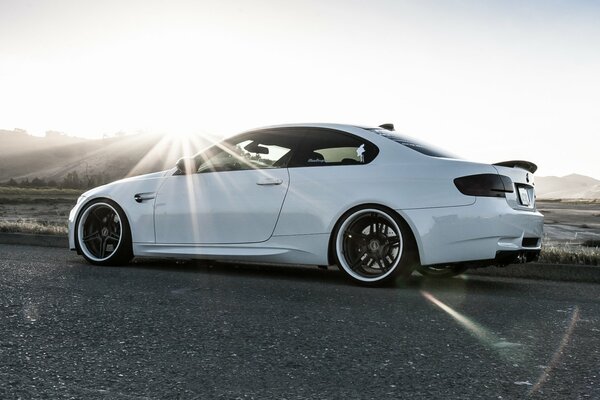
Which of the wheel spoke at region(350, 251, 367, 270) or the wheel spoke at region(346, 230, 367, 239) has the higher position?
the wheel spoke at region(346, 230, 367, 239)

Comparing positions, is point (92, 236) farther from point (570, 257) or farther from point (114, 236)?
point (570, 257)

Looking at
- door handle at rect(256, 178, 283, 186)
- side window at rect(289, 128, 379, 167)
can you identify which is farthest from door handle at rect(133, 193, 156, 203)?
side window at rect(289, 128, 379, 167)

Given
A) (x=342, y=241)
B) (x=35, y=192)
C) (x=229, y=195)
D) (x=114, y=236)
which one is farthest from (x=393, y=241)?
(x=35, y=192)

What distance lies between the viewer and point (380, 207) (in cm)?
574

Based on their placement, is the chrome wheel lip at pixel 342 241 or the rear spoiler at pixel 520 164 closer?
the chrome wheel lip at pixel 342 241

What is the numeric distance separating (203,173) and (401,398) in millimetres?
4558

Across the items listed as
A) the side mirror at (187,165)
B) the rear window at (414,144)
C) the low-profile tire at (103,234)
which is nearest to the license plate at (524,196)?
the rear window at (414,144)

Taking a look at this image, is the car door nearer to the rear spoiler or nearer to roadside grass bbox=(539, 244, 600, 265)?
the rear spoiler

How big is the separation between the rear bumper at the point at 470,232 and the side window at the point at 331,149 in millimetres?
766

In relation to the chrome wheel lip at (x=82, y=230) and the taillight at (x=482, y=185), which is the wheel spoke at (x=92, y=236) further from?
the taillight at (x=482, y=185)

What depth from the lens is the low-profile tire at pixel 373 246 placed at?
5633 mm

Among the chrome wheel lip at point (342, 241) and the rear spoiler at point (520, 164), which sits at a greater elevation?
the rear spoiler at point (520, 164)

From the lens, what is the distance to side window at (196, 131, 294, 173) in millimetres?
6532

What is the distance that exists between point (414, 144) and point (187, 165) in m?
2.40
